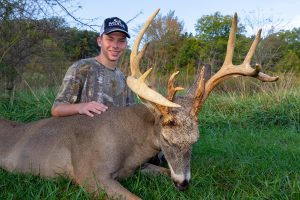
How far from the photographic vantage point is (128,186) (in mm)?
3807

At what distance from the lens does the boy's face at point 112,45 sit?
4.95m

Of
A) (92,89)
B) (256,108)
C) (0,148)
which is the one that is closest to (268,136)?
(256,108)

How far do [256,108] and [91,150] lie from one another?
19.6ft

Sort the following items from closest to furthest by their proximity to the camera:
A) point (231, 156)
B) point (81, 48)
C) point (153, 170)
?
point (153, 170) → point (231, 156) → point (81, 48)

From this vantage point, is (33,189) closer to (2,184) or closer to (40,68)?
(2,184)

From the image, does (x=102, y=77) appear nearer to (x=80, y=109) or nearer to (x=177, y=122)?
(x=80, y=109)

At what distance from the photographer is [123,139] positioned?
3824mm

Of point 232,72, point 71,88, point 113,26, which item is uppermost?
point 113,26

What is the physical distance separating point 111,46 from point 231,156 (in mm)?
2019

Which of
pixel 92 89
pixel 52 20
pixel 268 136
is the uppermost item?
pixel 52 20

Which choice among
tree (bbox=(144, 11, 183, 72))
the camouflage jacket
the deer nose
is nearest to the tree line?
tree (bbox=(144, 11, 183, 72))

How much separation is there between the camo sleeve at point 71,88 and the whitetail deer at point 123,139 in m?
0.27

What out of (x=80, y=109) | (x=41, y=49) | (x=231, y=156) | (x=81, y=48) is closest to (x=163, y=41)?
(x=81, y=48)

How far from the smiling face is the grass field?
5.05 ft
